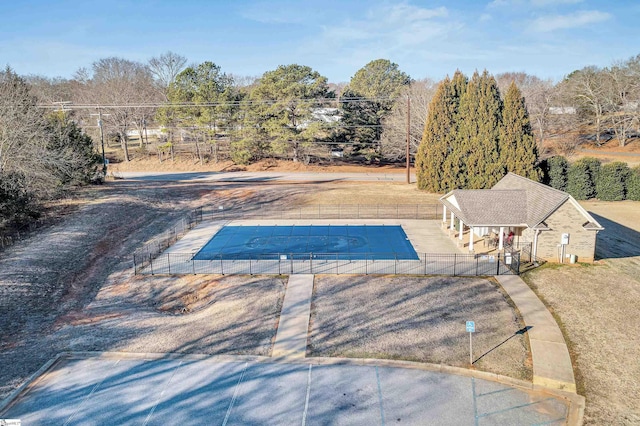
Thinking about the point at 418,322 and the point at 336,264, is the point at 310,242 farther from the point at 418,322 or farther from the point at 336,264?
the point at 418,322

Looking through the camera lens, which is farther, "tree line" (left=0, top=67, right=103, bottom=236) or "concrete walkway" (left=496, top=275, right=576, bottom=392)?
"tree line" (left=0, top=67, right=103, bottom=236)

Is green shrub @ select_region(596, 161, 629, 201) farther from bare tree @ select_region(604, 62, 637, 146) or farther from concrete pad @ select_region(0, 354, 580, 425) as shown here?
concrete pad @ select_region(0, 354, 580, 425)

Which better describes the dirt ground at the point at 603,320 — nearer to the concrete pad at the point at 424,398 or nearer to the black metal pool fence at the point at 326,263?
the black metal pool fence at the point at 326,263

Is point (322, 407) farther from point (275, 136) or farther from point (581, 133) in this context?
point (581, 133)

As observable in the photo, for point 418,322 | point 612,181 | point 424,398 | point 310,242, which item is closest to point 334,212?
point 310,242

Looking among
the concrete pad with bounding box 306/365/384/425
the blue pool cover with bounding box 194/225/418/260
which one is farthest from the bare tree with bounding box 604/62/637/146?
the concrete pad with bounding box 306/365/384/425

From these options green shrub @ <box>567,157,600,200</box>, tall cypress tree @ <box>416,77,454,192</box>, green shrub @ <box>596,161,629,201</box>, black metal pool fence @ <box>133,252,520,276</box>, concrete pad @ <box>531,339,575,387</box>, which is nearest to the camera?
concrete pad @ <box>531,339,575,387</box>

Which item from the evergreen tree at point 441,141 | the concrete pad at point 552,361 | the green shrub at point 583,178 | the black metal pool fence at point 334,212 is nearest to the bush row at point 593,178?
the green shrub at point 583,178
